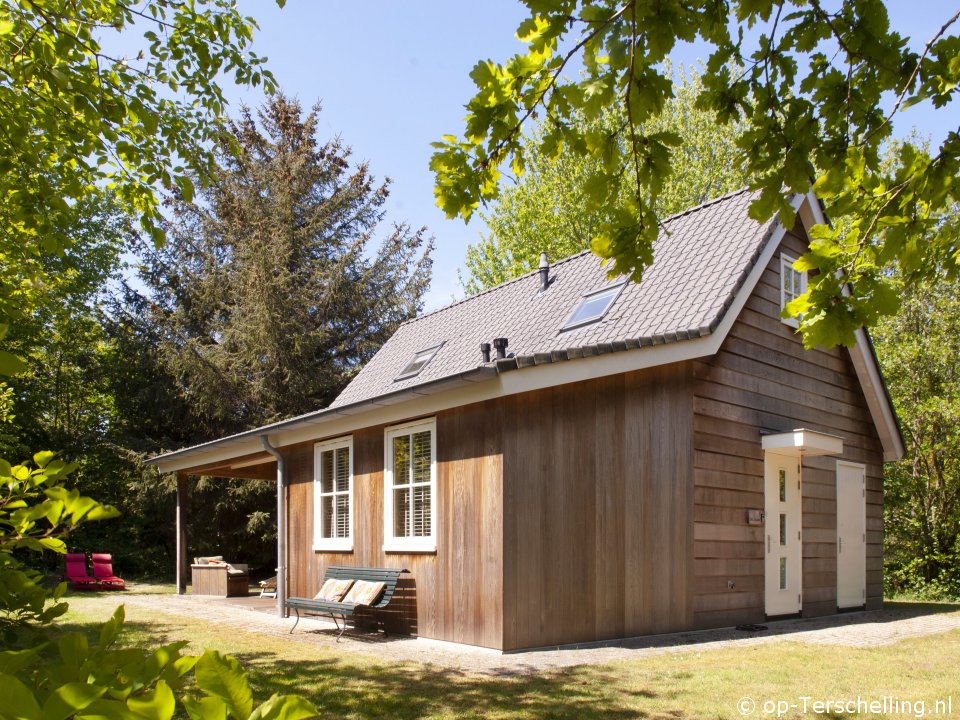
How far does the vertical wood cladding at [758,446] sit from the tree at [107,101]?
19.7ft

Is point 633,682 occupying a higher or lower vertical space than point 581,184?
lower

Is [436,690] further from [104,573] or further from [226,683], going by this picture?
[104,573]

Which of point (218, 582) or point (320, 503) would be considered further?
point (218, 582)

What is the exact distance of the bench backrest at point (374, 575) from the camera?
9781 millimetres

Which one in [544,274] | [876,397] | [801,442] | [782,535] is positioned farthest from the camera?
[544,274]

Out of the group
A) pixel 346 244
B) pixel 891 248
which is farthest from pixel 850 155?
pixel 346 244

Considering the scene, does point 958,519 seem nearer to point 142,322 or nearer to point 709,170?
point 709,170

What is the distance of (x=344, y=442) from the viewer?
11.8m

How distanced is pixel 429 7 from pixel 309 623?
26.0 feet

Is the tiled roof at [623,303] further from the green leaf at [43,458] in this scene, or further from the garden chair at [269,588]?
the green leaf at [43,458]

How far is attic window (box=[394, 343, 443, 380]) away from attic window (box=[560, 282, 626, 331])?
3.32 meters

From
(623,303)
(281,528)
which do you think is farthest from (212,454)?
(623,303)

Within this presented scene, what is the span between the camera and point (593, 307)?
11.0 meters

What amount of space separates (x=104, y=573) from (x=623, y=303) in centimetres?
1368
